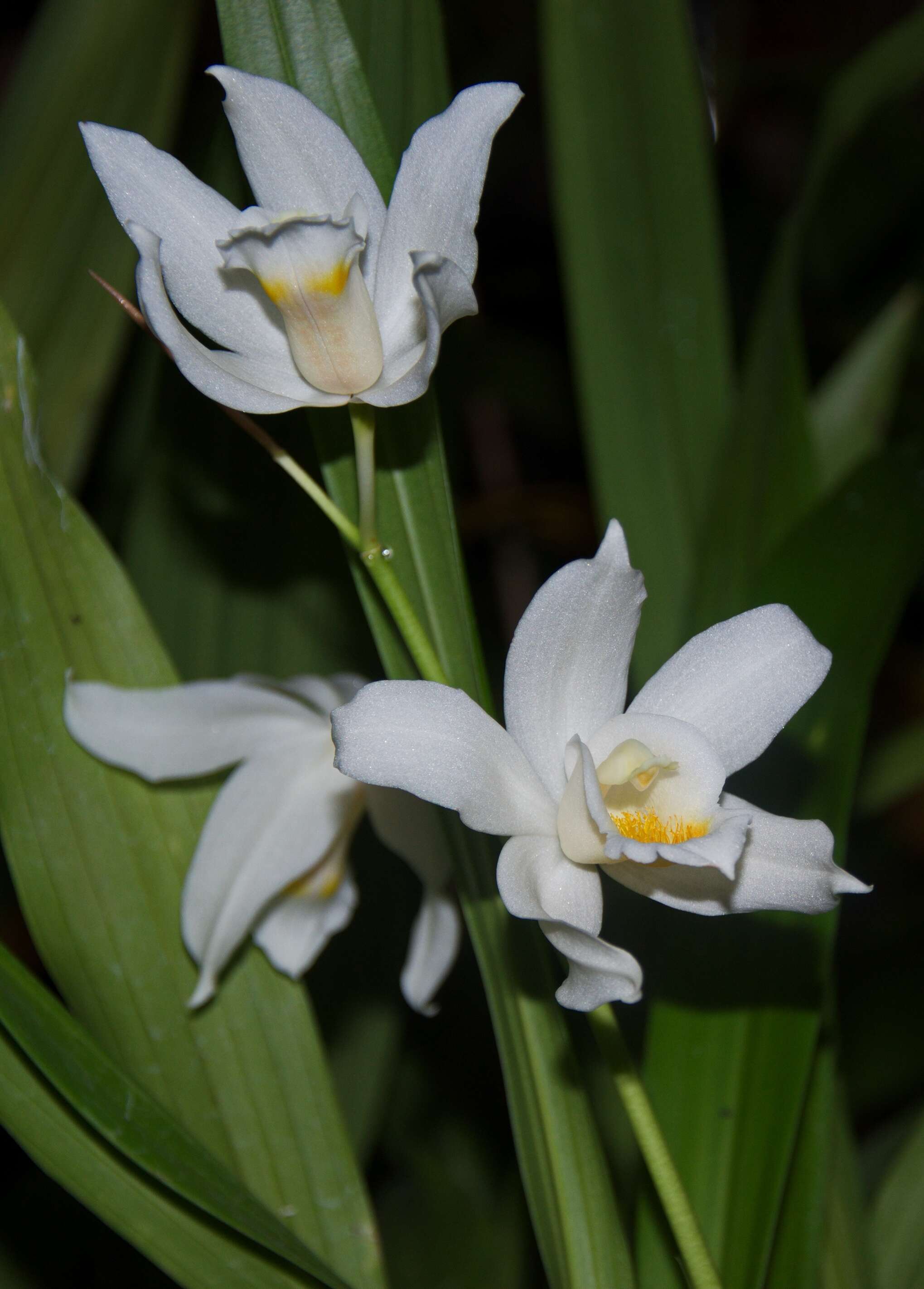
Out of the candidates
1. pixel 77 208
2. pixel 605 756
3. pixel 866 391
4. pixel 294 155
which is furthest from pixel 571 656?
pixel 866 391

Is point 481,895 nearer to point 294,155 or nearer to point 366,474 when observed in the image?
point 366,474

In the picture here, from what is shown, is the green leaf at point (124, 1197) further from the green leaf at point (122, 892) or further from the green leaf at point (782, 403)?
the green leaf at point (782, 403)

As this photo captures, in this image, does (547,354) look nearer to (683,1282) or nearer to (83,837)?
(83,837)

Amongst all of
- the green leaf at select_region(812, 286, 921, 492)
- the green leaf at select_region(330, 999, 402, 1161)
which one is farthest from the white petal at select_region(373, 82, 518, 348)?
the green leaf at select_region(812, 286, 921, 492)

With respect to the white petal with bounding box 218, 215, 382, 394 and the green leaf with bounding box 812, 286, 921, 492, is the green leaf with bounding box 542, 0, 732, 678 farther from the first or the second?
the white petal with bounding box 218, 215, 382, 394

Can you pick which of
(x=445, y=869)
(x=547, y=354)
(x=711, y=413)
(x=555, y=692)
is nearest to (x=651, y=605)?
(x=711, y=413)

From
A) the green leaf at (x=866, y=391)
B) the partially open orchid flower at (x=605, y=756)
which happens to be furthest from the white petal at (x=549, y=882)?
the green leaf at (x=866, y=391)
